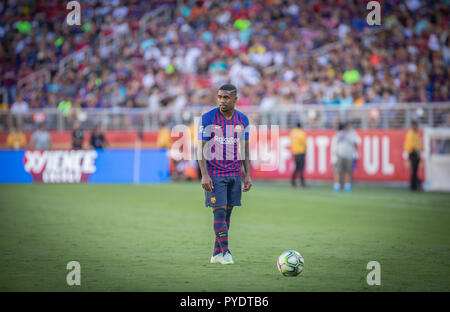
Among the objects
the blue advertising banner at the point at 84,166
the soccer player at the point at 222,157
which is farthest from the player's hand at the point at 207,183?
the blue advertising banner at the point at 84,166

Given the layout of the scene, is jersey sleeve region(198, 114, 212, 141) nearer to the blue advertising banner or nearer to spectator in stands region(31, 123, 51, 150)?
the blue advertising banner

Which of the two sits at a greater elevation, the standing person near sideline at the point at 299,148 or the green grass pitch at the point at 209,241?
the standing person near sideline at the point at 299,148

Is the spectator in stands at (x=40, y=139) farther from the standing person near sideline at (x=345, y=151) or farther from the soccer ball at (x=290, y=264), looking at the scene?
the soccer ball at (x=290, y=264)

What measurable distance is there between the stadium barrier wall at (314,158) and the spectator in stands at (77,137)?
93 cm

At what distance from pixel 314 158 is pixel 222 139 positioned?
18249 mm

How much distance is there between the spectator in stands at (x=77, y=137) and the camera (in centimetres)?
2766

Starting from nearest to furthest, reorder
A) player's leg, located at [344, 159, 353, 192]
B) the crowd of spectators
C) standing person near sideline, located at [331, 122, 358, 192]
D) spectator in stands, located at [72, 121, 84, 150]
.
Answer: standing person near sideline, located at [331, 122, 358, 192] < player's leg, located at [344, 159, 353, 192] < spectator in stands, located at [72, 121, 84, 150] < the crowd of spectators

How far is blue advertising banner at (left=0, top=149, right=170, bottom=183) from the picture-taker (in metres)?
26.6

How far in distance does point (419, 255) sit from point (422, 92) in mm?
17075

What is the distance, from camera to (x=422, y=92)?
26391mm

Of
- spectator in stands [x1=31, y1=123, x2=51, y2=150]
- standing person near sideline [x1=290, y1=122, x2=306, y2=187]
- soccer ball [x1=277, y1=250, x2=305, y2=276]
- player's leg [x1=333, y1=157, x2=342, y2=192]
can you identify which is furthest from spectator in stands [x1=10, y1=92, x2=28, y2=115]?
soccer ball [x1=277, y1=250, x2=305, y2=276]

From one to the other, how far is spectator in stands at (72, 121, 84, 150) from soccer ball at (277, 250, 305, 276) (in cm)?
2019

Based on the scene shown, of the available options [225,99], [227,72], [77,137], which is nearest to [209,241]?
[225,99]
